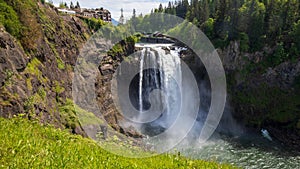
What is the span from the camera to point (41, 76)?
1455cm

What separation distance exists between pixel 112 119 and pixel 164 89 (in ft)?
36.9

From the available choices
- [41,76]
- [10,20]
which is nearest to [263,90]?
[41,76]

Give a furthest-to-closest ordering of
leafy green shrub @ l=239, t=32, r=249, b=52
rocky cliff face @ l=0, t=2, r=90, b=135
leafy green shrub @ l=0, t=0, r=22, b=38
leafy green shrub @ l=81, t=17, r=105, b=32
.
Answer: leafy green shrub @ l=239, t=32, r=249, b=52, leafy green shrub @ l=81, t=17, r=105, b=32, leafy green shrub @ l=0, t=0, r=22, b=38, rocky cliff face @ l=0, t=2, r=90, b=135

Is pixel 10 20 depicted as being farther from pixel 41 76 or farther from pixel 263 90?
pixel 263 90

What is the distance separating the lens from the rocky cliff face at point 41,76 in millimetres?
10359

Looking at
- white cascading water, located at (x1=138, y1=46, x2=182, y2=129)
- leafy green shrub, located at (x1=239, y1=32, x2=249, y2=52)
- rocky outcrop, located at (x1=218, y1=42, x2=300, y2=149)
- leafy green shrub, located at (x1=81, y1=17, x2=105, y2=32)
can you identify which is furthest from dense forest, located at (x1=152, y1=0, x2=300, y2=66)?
leafy green shrub, located at (x1=81, y1=17, x2=105, y2=32)

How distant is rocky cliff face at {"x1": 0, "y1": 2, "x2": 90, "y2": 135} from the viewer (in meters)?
10.4

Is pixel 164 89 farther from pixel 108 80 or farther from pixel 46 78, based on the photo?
pixel 46 78

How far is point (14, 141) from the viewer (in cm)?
504

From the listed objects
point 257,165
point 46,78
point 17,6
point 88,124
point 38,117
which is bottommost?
point 257,165

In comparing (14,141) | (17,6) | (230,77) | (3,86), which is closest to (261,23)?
(230,77)

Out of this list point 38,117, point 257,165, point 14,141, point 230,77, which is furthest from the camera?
point 230,77

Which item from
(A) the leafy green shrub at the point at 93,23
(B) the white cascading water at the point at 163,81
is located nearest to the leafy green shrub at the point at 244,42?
(B) the white cascading water at the point at 163,81

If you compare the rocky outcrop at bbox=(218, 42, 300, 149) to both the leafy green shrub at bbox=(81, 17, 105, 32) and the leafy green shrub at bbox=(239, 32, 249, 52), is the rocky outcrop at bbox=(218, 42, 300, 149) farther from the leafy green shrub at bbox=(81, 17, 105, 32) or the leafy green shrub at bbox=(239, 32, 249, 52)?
the leafy green shrub at bbox=(81, 17, 105, 32)
